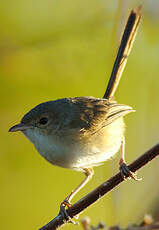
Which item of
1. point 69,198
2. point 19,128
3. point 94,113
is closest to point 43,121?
point 19,128

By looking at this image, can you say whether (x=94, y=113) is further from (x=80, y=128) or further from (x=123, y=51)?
(x=123, y=51)

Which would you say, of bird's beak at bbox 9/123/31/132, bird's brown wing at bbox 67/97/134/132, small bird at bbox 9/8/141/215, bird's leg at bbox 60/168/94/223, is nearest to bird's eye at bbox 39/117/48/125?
small bird at bbox 9/8/141/215

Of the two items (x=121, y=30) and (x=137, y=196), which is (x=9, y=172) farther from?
(x=121, y=30)

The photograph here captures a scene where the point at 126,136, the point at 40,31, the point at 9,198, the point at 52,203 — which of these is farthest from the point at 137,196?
the point at 40,31

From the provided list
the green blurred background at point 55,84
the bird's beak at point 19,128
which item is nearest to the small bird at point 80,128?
the bird's beak at point 19,128

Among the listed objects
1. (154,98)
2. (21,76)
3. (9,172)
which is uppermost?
(21,76)
